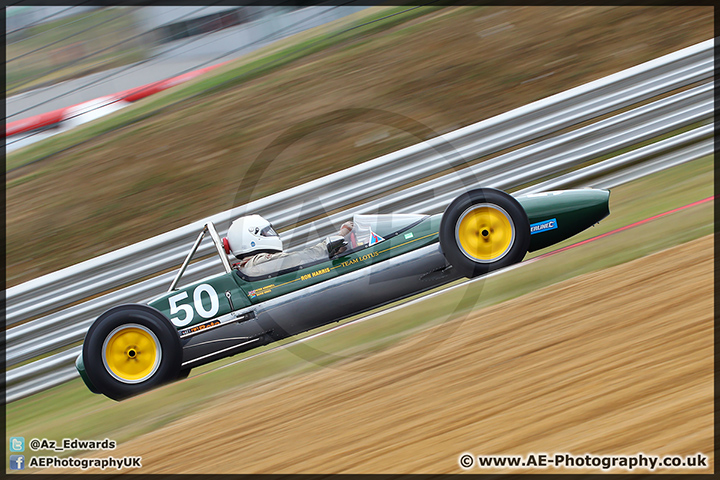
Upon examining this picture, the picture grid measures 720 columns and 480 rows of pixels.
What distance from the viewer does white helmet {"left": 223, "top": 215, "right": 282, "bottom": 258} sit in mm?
4992

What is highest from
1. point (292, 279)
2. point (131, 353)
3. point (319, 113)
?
point (319, 113)

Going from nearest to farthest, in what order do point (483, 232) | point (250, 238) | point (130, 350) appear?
point (483, 232), point (130, 350), point (250, 238)

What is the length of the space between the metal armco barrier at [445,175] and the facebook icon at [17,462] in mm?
1691

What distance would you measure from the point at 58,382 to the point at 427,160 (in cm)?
411

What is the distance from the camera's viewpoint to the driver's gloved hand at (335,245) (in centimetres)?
473

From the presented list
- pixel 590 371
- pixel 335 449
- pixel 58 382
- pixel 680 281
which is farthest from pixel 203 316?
pixel 680 281

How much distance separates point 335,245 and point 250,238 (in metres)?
0.70

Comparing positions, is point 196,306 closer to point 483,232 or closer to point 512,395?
point 483,232

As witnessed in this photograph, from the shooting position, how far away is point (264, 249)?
16.4 ft

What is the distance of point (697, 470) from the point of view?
2664 millimetres

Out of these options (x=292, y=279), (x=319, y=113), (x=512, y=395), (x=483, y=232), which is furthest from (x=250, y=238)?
(x=319, y=113)

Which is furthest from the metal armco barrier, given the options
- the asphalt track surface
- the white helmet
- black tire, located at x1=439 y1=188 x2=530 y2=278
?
the asphalt track surface

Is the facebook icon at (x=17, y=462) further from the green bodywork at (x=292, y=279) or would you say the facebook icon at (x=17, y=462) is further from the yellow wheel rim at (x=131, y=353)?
the green bodywork at (x=292, y=279)

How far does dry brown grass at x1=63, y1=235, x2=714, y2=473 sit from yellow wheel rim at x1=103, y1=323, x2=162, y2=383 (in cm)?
56
